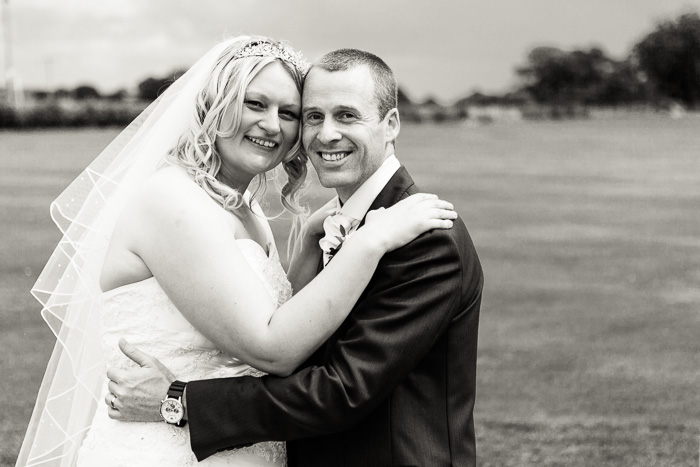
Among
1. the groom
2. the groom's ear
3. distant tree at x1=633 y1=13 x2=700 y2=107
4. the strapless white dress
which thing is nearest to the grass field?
the groom's ear

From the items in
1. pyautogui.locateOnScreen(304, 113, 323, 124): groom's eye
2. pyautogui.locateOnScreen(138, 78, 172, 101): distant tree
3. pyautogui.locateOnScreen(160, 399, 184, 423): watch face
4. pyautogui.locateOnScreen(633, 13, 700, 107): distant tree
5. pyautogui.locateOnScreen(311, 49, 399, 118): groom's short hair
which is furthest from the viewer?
pyautogui.locateOnScreen(633, 13, 700, 107): distant tree

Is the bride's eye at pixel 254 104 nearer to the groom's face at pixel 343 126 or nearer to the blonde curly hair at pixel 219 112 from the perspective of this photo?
the blonde curly hair at pixel 219 112

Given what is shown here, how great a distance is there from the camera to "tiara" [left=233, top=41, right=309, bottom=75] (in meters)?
3.44

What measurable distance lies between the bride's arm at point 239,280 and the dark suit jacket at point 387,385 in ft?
0.22

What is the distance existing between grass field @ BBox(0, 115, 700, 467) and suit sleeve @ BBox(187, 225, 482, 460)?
1.44m

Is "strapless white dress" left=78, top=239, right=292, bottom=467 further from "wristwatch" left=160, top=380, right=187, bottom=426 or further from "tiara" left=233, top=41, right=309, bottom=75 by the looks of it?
"tiara" left=233, top=41, right=309, bottom=75

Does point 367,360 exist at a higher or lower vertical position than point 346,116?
lower

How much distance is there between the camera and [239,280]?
3090 millimetres

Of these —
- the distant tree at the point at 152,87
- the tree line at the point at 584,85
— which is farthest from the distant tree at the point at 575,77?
the distant tree at the point at 152,87

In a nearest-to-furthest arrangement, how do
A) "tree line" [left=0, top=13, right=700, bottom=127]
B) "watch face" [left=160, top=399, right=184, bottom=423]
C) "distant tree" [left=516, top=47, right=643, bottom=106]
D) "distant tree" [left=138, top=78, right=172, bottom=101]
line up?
"watch face" [left=160, top=399, right=184, bottom=423], "distant tree" [left=138, top=78, right=172, bottom=101], "tree line" [left=0, top=13, right=700, bottom=127], "distant tree" [left=516, top=47, right=643, bottom=106]

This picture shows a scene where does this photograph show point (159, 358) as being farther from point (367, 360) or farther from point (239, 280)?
point (367, 360)

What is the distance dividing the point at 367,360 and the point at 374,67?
1.10m

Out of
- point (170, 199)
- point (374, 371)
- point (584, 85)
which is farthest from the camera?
point (584, 85)

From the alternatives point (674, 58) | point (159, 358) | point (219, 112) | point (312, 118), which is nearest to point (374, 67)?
point (312, 118)
